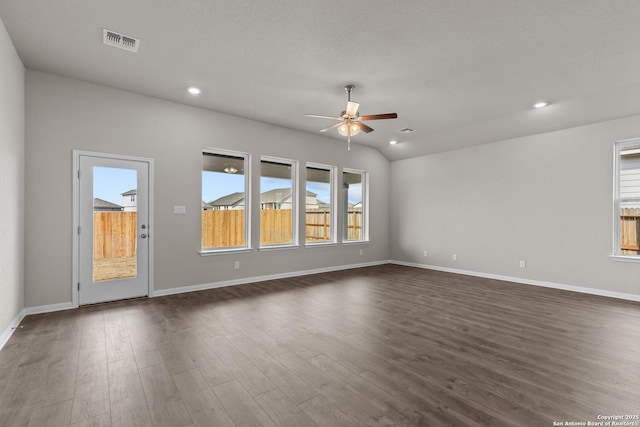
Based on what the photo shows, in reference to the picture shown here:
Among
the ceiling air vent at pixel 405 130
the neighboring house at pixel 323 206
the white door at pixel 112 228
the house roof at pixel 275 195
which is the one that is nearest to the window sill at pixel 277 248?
the house roof at pixel 275 195

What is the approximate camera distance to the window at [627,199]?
4828 millimetres

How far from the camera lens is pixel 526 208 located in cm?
583

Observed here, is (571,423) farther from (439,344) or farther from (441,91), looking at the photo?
(441,91)

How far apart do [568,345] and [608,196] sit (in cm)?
341

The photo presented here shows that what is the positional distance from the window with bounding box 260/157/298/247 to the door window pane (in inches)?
85.8

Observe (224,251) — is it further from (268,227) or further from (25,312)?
(25,312)

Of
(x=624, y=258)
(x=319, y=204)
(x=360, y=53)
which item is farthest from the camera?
(x=319, y=204)

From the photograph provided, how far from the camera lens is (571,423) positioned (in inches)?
71.7

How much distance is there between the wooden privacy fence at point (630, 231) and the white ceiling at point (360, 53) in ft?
5.07

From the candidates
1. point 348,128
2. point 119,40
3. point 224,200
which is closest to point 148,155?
point 224,200

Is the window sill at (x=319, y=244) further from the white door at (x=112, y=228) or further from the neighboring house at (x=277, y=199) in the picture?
the white door at (x=112, y=228)

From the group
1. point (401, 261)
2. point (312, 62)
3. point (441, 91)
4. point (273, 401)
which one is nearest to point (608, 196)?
point (441, 91)

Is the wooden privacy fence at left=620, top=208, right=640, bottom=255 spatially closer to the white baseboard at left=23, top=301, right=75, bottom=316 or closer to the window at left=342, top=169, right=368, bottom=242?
the window at left=342, top=169, right=368, bottom=242

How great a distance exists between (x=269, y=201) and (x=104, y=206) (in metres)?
2.72
